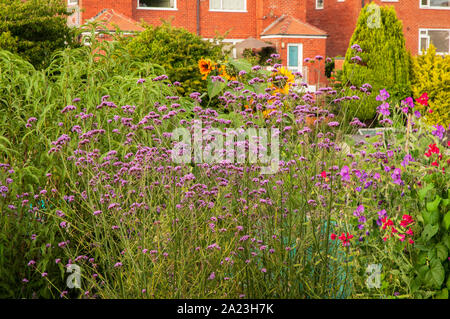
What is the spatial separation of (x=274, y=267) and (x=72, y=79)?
2700mm

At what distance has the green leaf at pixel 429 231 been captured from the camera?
2.67m

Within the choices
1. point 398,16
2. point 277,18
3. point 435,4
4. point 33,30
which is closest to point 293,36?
point 277,18

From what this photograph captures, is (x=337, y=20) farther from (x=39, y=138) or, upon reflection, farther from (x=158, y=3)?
(x=39, y=138)

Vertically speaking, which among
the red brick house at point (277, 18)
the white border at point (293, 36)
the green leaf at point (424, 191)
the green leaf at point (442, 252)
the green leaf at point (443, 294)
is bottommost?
the green leaf at point (443, 294)

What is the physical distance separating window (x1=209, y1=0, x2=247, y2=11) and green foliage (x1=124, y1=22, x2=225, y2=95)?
17.0 meters

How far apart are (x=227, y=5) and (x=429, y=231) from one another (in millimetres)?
23476

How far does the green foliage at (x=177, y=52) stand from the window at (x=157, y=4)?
634 inches

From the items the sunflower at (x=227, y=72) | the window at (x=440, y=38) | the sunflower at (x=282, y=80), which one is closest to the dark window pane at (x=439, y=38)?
the window at (x=440, y=38)

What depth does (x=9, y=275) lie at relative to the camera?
3504mm

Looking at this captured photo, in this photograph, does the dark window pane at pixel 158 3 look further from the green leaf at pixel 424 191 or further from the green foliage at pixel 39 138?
the green leaf at pixel 424 191

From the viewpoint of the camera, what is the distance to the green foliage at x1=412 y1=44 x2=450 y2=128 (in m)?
15.4

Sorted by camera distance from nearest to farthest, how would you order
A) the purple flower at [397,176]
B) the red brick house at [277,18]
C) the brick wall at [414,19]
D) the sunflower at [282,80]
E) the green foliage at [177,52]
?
the purple flower at [397,176]
the sunflower at [282,80]
the green foliage at [177,52]
the red brick house at [277,18]
the brick wall at [414,19]

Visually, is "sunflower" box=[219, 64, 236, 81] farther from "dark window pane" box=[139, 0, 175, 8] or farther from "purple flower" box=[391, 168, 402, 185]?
"dark window pane" box=[139, 0, 175, 8]
